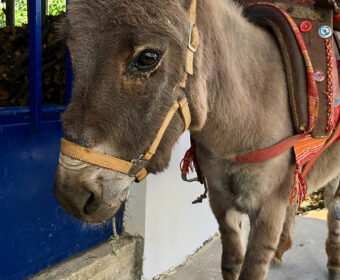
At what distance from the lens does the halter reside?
3.54 ft

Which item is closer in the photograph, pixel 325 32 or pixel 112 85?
pixel 112 85

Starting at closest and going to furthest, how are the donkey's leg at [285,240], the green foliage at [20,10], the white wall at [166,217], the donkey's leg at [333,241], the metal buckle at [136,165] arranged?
the metal buckle at [136,165] < the white wall at [166,217] < the donkey's leg at [333,241] < the donkey's leg at [285,240] < the green foliage at [20,10]

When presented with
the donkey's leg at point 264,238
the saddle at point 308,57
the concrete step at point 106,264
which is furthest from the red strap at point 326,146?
the concrete step at point 106,264

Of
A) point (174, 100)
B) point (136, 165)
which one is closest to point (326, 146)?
point (174, 100)

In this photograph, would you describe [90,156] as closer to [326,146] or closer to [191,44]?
[191,44]

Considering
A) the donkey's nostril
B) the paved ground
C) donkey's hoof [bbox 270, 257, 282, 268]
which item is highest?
the donkey's nostril

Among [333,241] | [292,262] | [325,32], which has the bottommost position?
[292,262]

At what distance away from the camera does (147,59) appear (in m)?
1.09

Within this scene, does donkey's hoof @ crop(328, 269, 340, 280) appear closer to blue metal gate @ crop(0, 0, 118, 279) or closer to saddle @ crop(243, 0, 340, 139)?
saddle @ crop(243, 0, 340, 139)

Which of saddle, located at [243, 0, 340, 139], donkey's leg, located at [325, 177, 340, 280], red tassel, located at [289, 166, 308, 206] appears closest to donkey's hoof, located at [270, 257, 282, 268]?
donkey's leg, located at [325, 177, 340, 280]

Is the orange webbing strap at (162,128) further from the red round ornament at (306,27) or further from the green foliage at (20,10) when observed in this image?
the green foliage at (20,10)

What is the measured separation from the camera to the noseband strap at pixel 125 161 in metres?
1.07

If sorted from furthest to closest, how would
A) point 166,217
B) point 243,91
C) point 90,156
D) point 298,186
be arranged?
point 166,217 < point 298,186 < point 243,91 < point 90,156

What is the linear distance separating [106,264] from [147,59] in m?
1.61
